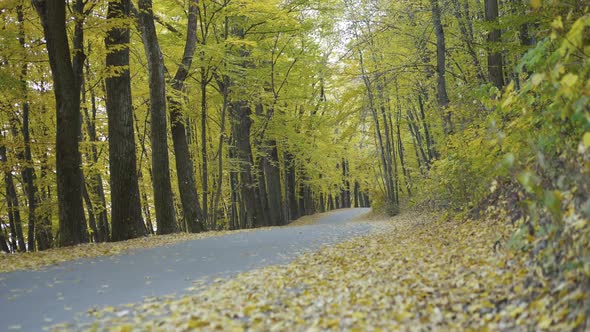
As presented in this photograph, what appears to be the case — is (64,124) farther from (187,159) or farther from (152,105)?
(187,159)

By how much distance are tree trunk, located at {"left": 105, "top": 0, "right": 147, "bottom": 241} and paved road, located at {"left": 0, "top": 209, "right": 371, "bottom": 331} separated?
217cm

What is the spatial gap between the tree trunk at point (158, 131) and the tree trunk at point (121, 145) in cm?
76

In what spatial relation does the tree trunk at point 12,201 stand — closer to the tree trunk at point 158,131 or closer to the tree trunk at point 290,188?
the tree trunk at point 158,131

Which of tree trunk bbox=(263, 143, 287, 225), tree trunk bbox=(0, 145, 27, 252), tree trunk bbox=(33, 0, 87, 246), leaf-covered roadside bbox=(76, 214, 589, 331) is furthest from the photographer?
tree trunk bbox=(263, 143, 287, 225)

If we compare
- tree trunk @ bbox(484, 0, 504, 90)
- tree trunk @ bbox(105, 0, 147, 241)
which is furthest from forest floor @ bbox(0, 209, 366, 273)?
tree trunk @ bbox(484, 0, 504, 90)

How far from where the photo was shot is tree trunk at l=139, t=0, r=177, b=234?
448 inches

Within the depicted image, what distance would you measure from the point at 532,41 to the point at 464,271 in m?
8.81

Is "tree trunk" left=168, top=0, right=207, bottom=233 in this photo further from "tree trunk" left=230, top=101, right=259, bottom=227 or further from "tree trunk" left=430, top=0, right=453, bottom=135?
"tree trunk" left=430, top=0, right=453, bottom=135

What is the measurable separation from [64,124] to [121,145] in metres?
1.30

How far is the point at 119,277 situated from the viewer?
5.77 meters

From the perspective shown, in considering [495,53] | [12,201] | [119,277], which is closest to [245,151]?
[12,201]

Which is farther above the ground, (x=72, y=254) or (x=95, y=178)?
(x=95, y=178)

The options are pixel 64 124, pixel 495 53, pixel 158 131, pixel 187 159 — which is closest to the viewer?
pixel 64 124

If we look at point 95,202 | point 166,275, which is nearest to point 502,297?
point 166,275
